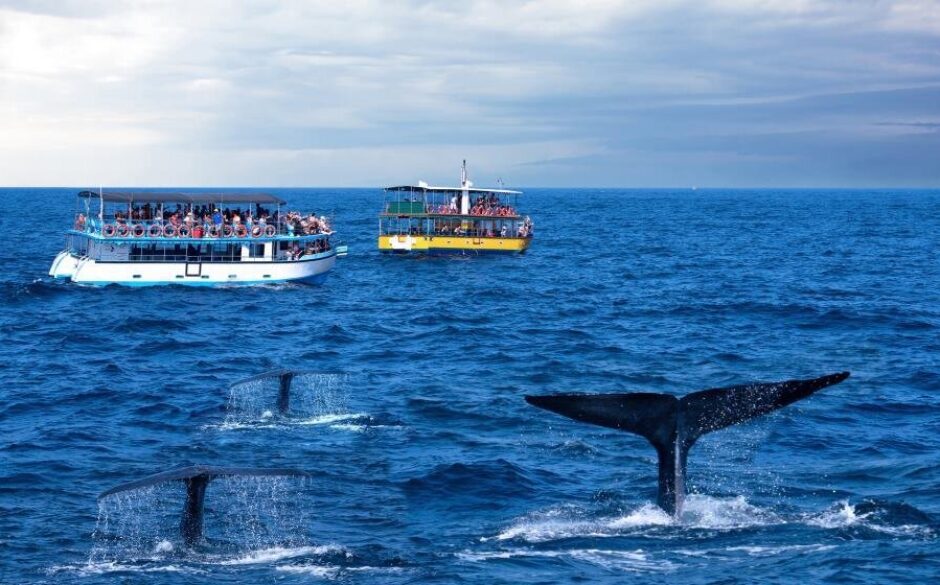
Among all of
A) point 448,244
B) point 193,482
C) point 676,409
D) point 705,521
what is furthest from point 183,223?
point 676,409

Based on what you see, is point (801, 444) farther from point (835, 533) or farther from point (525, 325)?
point (525, 325)

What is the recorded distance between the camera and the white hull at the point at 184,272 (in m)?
69.9

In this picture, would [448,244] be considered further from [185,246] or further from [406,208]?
[185,246]

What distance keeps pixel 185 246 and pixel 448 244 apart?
28.8 meters

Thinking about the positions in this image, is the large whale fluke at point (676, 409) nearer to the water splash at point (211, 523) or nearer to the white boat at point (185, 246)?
the water splash at point (211, 523)

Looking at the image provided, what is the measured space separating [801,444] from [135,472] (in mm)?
16347

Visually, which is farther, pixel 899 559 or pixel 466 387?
pixel 466 387

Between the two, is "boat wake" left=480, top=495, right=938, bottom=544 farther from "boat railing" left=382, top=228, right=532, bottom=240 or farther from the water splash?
"boat railing" left=382, top=228, right=532, bottom=240

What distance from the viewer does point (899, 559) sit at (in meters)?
21.4

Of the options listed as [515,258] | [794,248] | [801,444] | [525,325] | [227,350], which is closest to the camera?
[801,444]

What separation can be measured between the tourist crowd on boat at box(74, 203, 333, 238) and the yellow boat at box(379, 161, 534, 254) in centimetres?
2190

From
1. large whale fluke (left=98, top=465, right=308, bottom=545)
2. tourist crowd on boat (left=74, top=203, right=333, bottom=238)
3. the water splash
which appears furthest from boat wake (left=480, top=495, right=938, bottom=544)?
tourist crowd on boat (left=74, top=203, right=333, bottom=238)

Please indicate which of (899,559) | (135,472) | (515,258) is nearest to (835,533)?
(899,559)

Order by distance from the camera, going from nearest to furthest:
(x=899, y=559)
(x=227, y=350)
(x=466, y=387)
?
1. (x=899, y=559)
2. (x=466, y=387)
3. (x=227, y=350)
